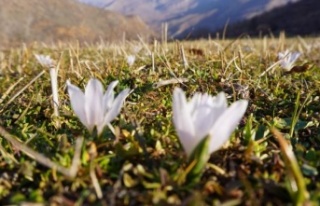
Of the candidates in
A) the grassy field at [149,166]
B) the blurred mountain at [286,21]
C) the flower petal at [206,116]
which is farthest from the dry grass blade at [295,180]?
the blurred mountain at [286,21]

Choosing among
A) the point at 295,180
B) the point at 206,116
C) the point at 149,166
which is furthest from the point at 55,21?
the point at 295,180

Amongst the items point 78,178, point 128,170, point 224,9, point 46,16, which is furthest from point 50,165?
point 224,9

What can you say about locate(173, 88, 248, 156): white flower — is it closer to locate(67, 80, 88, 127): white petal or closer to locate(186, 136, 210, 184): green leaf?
locate(186, 136, 210, 184): green leaf

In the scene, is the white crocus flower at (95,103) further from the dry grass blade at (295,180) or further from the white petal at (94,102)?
the dry grass blade at (295,180)

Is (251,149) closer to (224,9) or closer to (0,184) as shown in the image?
(0,184)

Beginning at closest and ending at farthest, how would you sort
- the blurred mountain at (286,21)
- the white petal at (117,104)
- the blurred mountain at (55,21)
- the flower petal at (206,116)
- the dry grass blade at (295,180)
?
the dry grass blade at (295,180), the flower petal at (206,116), the white petal at (117,104), the blurred mountain at (286,21), the blurred mountain at (55,21)

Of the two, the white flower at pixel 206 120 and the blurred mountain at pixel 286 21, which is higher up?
the white flower at pixel 206 120

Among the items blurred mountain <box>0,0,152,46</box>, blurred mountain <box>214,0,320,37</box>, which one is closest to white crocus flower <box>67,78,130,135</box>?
blurred mountain <box>214,0,320,37</box>
